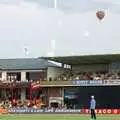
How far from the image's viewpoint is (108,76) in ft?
247

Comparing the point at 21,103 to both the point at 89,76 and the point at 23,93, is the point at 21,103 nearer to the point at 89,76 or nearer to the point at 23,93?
the point at 23,93

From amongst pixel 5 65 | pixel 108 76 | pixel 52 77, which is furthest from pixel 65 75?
pixel 5 65

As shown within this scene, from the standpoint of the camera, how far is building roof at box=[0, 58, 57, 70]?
87000 mm

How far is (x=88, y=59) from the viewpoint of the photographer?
78.4m

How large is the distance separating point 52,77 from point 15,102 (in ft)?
23.9

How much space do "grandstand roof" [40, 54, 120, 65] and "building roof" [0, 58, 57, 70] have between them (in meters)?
5.51

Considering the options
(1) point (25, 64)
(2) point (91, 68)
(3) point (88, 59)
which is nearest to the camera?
(3) point (88, 59)

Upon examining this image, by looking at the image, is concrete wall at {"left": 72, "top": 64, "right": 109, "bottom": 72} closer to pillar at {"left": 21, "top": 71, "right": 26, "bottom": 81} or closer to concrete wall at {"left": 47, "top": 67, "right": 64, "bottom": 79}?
concrete wall at {"left": 47, "top": 67, "right": 64, "bottom": 79}

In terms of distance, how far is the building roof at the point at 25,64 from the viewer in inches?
3425

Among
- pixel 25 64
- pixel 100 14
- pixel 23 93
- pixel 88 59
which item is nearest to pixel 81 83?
pixel 88 59

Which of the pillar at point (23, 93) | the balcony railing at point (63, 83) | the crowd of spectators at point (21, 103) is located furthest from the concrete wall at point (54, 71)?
the crowd of spectators at point (21, 103)

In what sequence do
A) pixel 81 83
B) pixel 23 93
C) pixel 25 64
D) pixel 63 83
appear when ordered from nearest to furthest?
pixel 81 83 → pixel 63 83 → pixel 23 93 → pixel 25 64

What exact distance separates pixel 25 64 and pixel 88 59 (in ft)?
52.6

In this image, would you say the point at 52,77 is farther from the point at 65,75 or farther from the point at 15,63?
the point at 15,63
